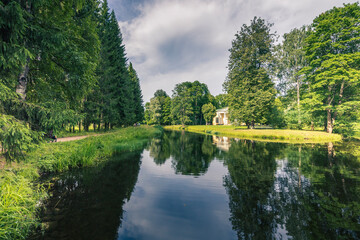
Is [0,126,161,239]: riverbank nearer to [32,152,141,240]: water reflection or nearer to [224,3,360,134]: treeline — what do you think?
[32,152,141,240]: water reflection

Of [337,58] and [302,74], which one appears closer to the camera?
[337,58]

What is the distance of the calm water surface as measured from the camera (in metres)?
3.43

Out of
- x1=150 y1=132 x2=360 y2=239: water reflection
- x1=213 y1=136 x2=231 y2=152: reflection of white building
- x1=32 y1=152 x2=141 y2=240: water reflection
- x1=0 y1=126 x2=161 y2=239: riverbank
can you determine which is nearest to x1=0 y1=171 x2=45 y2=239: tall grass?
x1=0 y1=126 x2=161 y2=239: riverbank

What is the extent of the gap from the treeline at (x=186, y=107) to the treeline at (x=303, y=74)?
20.6 meters

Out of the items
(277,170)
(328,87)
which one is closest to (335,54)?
(328,87)

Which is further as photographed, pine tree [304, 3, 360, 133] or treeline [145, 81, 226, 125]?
treeline [145, 81, 226, 125]

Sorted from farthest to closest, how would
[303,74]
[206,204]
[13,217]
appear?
[303,74] → [206,204] → [13,217]

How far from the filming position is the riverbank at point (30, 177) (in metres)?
2.84

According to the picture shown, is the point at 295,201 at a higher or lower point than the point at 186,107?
lower

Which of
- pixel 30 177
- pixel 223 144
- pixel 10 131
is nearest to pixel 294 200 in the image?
pixel 10 131

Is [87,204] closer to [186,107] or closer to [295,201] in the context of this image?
[295,201]

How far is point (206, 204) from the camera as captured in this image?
4.80 metres

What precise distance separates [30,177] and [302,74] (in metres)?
35.9

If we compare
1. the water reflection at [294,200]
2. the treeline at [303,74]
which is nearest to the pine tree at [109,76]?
the water reflection at [294,200]
